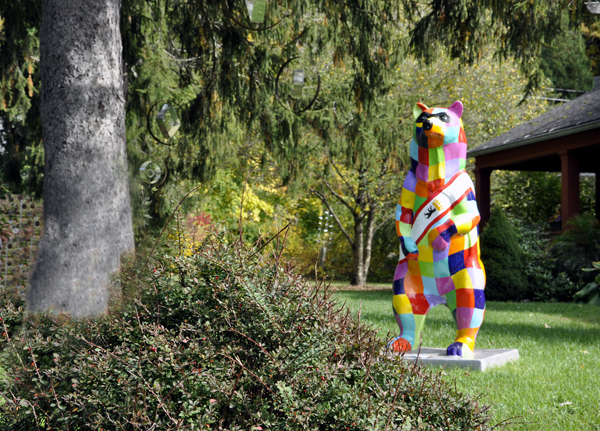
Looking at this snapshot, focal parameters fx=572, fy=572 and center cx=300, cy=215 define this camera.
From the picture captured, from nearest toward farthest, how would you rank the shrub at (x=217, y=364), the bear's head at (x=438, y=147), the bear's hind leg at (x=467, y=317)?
the shrub at (x=217, y=364), the bear's hind leg at (x=467, y=317), the bear's head at (x=438, y=147)

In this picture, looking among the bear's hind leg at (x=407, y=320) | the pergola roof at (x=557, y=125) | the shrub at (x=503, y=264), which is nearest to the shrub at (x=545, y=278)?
the shrub at (x=503, y=264)

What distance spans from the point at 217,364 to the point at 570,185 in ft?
44.6

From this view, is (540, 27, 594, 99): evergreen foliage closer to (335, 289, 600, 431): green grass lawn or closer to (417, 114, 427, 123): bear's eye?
(335, 289, 600, 431): green grass lawn

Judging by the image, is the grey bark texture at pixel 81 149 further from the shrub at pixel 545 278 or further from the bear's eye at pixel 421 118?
the shrub at pixel 545 278

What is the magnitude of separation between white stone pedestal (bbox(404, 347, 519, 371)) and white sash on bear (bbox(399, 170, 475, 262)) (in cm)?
113

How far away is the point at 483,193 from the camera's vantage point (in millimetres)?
16812

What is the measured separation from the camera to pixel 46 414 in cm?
241

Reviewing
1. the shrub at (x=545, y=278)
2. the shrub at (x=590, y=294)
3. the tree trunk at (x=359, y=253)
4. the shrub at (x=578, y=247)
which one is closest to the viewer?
the shrub at (x=590, y=294)

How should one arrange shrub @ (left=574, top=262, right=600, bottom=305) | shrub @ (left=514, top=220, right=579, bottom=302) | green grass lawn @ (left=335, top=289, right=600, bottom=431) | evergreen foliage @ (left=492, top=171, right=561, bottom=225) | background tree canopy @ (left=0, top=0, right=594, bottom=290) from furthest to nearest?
evergreen foliage @ (left=492, top=171, right=561, bottom=225), shrub @ (left=514, top=220, right=579, bottom=302), shrub @ (left=574, top=262, right=600, bottom=305), background tree canopy @ (left=0, top=0, right=594, bottom=290), green grass lawn @ (left=335, top=289, right=600, bottom=431)

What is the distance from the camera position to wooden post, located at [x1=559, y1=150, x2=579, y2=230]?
14.0 metres

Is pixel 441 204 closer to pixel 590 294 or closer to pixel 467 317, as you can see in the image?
pixel 467 317

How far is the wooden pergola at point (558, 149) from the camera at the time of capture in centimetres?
1347

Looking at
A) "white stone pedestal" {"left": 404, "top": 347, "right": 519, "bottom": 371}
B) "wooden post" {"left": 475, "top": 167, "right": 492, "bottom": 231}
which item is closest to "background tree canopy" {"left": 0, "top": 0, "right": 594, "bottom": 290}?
"white stone pedestal" {"left": 404, "top": 347, "right": 519, "bottom": 371}

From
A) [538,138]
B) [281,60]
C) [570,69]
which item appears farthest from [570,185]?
[570,69]
